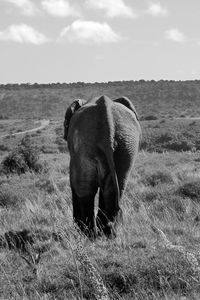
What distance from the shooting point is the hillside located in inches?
3142

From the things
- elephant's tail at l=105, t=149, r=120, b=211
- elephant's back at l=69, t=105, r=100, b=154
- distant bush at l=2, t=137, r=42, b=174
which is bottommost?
distant bush at l=2, t=137, r=42, b=174

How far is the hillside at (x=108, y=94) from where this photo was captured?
262 feet

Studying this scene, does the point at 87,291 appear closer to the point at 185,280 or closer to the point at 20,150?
the point at 185,280

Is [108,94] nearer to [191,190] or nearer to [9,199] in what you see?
[9,199]

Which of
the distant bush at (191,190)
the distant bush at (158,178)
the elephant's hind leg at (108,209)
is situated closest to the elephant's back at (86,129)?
the elephant's hind leg at (108,209)

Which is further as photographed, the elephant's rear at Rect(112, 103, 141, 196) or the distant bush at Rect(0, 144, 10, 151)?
the distant bush at Rect(0, 144, 10, 151)

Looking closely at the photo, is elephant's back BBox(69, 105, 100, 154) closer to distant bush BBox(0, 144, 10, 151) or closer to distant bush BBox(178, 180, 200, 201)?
distant bush BBox(178, 180, 200, 201)

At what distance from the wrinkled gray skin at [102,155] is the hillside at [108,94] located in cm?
6816

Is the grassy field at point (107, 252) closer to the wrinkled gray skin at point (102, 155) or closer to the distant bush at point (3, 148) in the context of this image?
the wrinkled gray skin at point (102, 155)

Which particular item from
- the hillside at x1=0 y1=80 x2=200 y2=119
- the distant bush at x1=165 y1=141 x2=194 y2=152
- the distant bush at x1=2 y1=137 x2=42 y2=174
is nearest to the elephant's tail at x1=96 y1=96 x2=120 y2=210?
the distant bush at x1=2 y1=137 x2=42 y2=174

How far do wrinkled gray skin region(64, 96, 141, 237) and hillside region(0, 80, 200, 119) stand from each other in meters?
68.2

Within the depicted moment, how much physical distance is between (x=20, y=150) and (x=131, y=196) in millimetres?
9397

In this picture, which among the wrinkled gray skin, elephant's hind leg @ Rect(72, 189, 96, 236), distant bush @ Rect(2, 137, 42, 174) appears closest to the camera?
the wrinkled gray skin

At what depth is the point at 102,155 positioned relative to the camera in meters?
6.08
